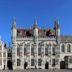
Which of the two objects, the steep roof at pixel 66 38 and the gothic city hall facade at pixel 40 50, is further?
the steep roof at pixel 66 38

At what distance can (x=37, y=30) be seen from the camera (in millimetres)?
105438

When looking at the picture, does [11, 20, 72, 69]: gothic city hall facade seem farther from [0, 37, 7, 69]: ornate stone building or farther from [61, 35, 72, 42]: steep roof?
[0, 37, 7, 69]: ornate stone building

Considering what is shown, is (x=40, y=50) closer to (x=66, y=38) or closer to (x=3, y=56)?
(x=66, y=38)

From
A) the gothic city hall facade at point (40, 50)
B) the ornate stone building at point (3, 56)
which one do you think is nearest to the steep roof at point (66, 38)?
the gothic city hall facade at point (40, 50)

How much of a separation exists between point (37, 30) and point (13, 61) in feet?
42.2

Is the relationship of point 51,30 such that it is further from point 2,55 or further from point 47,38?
point 2,55

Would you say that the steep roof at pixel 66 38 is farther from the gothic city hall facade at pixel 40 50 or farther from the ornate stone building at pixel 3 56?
the ornate stone building at pixel 3 56

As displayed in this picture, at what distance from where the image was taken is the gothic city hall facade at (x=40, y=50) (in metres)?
104

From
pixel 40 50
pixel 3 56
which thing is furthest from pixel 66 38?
pixel 3 56

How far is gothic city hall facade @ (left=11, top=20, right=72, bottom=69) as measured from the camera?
103750 millimetres

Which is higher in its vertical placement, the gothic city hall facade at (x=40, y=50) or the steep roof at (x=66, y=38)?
Answer: the steep roof at (x=66, y=38)

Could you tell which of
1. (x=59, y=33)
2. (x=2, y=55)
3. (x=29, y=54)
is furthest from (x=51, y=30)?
(x=2, y=55)

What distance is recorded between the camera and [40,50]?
10481 centimetres

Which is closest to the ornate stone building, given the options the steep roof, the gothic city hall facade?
the gothic city hall facade
